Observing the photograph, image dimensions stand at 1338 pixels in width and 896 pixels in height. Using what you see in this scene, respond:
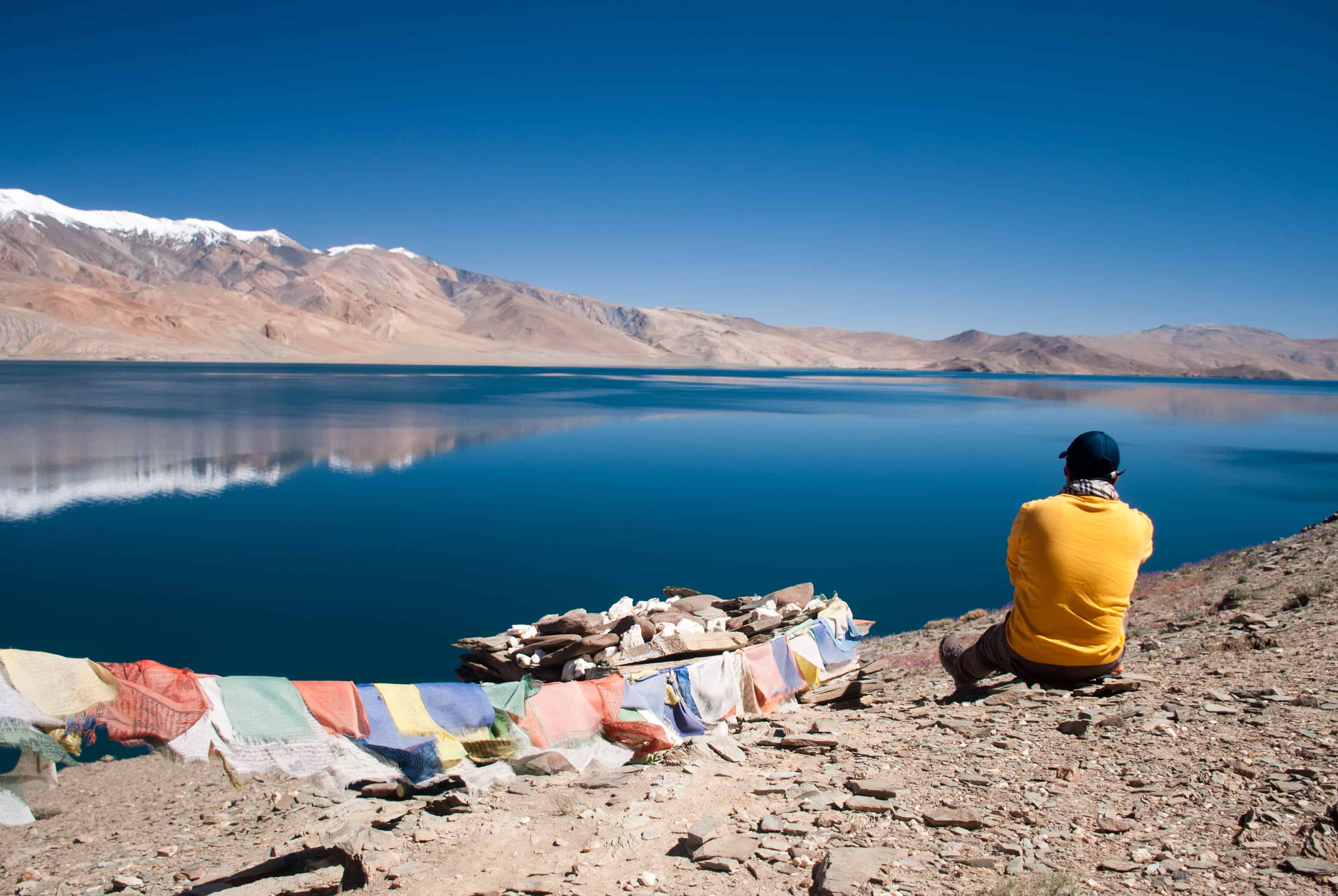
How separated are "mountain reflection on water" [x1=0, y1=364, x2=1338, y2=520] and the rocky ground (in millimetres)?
16564

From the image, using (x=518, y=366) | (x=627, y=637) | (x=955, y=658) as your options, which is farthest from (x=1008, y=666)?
(x=518, y=366)

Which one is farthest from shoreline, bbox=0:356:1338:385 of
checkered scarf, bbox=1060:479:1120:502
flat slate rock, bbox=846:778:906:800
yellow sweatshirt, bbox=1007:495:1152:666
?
checkered scarf, bbox=1060:479:1120:502

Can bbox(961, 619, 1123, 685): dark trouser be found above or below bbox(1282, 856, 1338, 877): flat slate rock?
above

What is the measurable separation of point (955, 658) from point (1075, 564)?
1.30m

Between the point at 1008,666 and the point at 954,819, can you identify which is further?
the point at 1008,666

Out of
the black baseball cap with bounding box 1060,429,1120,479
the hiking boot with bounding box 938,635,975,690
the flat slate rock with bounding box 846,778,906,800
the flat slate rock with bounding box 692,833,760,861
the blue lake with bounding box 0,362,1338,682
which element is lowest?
the blue lake with bounding box 0,362,1338,682

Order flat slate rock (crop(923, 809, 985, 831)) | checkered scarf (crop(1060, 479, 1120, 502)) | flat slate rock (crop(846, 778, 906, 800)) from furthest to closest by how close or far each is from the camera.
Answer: checkered scarf (crop(1060, 479, 1120, 502)), flat slate rock (crop(846, 778, 906, 800)), flat slate rock (crop(923, 809, 985, 831))

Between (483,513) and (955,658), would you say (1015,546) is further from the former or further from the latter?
(483,513)

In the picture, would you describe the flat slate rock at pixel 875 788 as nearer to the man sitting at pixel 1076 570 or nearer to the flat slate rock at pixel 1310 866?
the man sitting at pixel 1076 570

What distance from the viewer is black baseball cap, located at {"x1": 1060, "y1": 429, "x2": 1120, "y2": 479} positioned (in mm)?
4105

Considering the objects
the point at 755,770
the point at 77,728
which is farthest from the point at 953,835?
the point at 77,728

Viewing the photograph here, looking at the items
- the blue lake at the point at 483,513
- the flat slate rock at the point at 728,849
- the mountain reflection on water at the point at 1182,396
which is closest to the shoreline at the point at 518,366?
the mountain reflection on water at the point at 1182,396

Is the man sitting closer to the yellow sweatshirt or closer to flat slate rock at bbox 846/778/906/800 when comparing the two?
the yellow sweatshirt

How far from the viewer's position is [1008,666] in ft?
14.8
